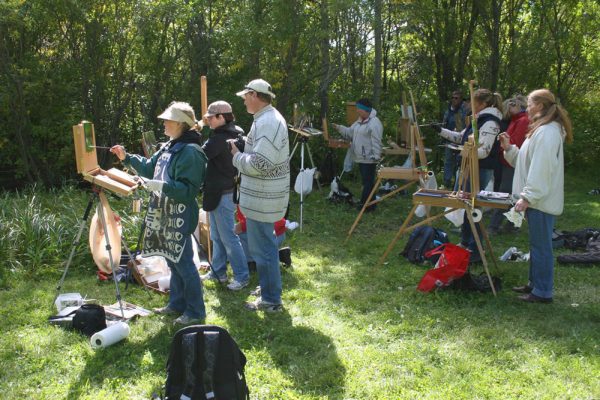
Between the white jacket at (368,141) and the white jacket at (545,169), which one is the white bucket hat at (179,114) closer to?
the white jacket at (545,169)

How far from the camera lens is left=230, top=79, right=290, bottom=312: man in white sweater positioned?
4.23 meters

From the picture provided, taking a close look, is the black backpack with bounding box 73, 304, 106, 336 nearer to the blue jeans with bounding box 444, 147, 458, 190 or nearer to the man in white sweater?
the man in white sweater

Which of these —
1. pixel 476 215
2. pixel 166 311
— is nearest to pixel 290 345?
pixel 166 311

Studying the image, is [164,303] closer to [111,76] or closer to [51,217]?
[51,217]

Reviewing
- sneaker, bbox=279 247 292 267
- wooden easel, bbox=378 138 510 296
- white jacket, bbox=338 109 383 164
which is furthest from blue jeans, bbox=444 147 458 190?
sneaker, bbox=279 247 292 267

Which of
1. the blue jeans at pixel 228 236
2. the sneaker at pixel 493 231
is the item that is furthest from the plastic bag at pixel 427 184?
the blue jeans at pixel 228 236

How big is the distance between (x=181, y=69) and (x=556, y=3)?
8023 millimetres

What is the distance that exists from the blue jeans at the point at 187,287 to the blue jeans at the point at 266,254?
477mm

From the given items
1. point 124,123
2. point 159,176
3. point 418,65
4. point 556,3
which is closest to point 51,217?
point 159,176

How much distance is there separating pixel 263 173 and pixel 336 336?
1.29 metres

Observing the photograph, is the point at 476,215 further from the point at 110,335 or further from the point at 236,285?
the point at 110,335

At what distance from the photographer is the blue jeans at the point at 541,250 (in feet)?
15.4

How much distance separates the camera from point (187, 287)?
4.31 meters

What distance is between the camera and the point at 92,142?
13.9 feet
